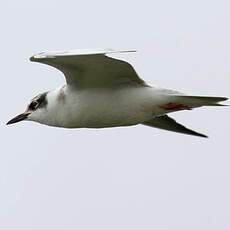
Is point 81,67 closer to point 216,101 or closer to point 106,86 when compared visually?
point 106,86

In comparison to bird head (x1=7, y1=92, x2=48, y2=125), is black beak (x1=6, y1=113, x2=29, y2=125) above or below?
below

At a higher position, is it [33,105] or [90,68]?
[90,68]

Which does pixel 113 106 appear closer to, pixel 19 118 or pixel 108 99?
pixel 108 99

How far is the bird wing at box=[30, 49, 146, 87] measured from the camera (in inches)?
656

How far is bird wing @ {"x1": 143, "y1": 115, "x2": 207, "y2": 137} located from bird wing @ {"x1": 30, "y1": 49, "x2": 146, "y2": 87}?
195 cm

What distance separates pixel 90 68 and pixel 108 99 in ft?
2.43

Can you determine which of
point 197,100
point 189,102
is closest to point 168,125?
point 189,102

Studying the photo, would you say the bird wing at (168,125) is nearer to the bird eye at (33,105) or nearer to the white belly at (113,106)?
the white belly at (113,106)

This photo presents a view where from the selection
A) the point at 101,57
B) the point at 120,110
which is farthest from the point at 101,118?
the point at 101,57

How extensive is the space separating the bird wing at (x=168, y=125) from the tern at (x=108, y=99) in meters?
1.36

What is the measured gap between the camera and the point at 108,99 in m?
18.0

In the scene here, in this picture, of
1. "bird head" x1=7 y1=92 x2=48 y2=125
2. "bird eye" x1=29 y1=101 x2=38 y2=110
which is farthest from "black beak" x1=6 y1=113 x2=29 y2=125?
"bird eye" x1=29 y1=101 x2=38 y2=110

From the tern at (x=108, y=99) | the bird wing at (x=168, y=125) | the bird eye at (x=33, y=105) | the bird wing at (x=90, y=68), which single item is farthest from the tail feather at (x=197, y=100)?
the bird eye at (x=33, y=105)

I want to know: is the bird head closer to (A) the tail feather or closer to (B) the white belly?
(B) the white belly
